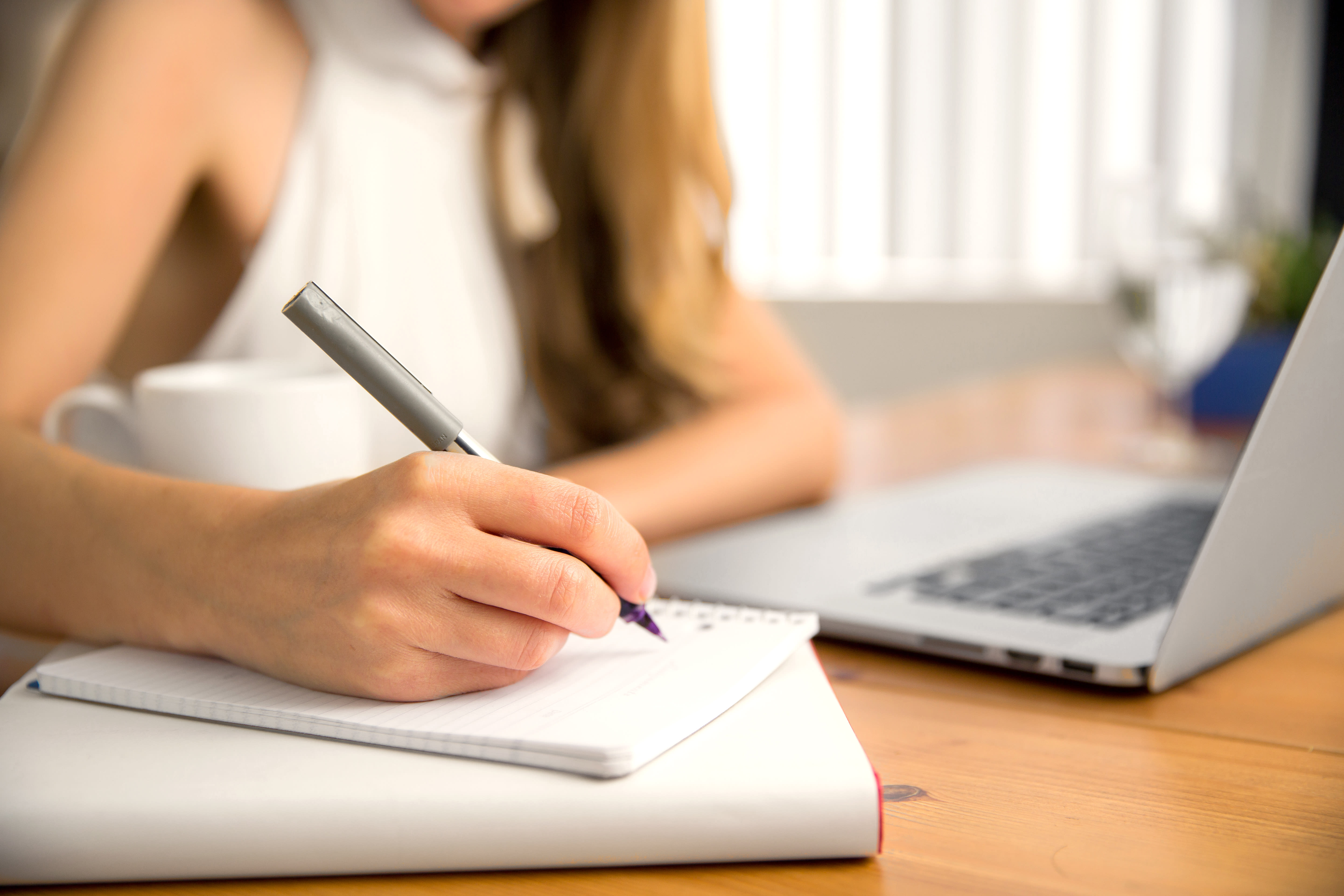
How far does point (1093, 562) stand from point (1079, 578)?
38 millimetres

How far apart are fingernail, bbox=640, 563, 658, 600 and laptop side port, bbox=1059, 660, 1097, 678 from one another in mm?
161

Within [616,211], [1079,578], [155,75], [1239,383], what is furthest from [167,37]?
[1239,383]

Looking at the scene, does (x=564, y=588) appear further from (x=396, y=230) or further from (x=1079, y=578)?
(x=396, y=230)

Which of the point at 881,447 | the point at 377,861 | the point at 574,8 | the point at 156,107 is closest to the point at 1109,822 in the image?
the point at 377,861

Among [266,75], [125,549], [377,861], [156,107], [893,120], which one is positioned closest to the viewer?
[377,861]

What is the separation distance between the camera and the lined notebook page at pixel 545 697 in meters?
0.30

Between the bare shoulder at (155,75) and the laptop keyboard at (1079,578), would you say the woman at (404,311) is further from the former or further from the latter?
the laptop keyboard at (1079,578)

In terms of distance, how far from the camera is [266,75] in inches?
29.7

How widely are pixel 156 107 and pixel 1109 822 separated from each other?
618mm

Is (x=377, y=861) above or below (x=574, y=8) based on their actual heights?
below

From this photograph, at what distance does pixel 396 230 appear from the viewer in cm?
86

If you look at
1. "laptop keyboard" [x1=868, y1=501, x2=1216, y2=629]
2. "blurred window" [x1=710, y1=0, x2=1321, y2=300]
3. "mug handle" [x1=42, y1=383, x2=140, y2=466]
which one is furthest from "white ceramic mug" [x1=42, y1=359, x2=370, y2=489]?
"blurred window" [x1=710, y1=0, x2=1321, y2=300]

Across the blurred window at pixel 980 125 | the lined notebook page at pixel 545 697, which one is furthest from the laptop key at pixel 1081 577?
the blurred window at pixel 980 125

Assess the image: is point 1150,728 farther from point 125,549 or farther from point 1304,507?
point 125,549
